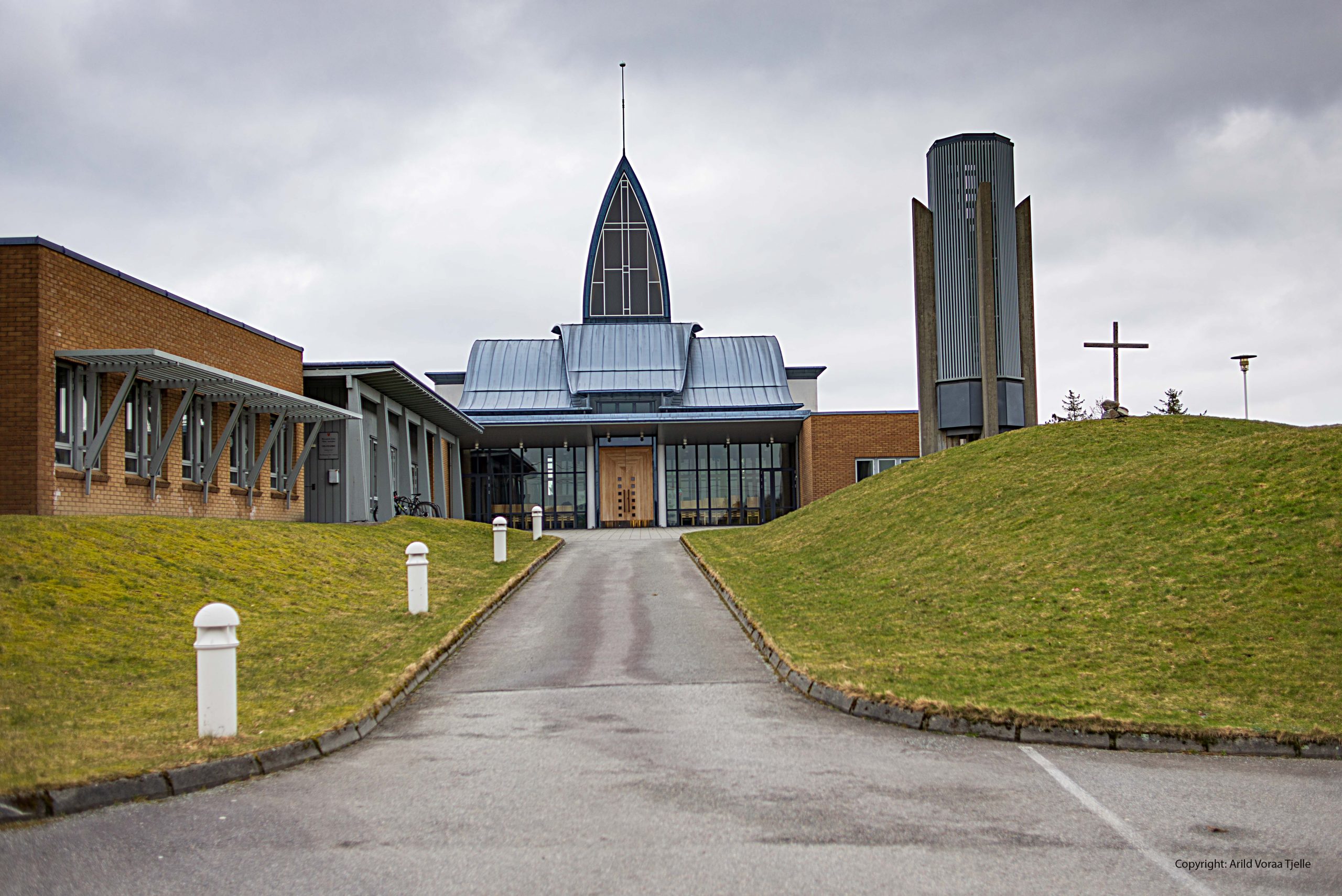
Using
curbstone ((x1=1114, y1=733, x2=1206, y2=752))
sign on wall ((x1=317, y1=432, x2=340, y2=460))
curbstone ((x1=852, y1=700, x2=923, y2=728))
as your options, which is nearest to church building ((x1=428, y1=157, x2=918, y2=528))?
sign on wall ((x1=317, y1=432, x2=340, y2=460))

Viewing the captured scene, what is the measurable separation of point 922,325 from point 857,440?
8.42 metres

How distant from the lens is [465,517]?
139 feet

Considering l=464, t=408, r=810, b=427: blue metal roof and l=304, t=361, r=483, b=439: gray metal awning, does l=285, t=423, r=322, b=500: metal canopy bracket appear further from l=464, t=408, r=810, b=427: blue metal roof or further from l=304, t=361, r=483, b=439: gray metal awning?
l=464, t=408, r=810, b=427: blue metal roof

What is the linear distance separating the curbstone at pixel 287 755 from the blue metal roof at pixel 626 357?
122ft

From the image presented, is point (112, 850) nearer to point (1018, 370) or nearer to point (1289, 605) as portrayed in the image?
point (1289, 605)

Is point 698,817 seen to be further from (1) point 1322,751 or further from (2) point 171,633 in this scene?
(2) point 171,633

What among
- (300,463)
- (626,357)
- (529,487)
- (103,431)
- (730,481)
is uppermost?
(626,357)

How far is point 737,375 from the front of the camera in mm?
46500

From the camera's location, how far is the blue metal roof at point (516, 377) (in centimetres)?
4444

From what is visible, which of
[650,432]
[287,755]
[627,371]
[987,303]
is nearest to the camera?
[287,755]

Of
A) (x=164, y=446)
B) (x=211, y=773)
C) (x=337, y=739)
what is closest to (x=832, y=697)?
(x=337, y=739)

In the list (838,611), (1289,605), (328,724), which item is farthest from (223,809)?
(1289,605)

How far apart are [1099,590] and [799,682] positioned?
4205 mm

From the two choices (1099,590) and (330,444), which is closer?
(1099,590)
